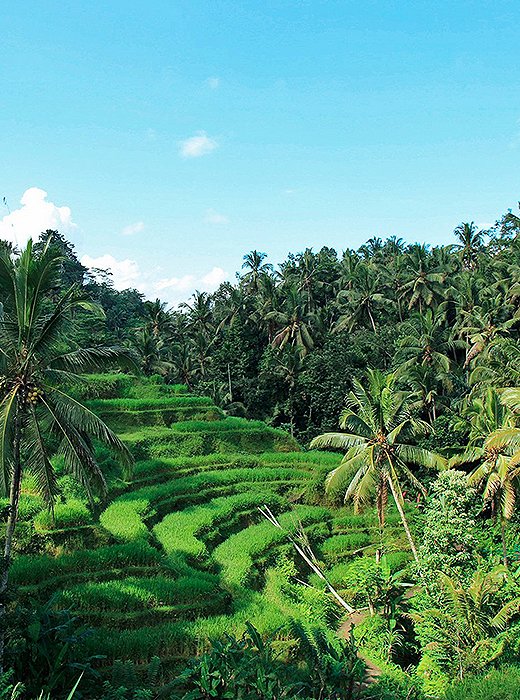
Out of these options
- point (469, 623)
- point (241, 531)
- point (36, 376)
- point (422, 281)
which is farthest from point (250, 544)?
point (422, 281)

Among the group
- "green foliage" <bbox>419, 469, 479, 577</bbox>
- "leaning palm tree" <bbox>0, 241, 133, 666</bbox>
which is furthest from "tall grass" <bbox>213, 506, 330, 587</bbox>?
"leaning palm tree" <bbox>0, 241, 133, 666</bbox>

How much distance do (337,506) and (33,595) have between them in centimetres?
1459

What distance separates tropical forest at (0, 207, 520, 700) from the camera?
35.3 ft

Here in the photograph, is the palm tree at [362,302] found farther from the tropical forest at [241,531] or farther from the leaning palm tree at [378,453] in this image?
the leaning palm tree at [378,453]

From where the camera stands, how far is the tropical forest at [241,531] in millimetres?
10758

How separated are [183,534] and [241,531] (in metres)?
2.78

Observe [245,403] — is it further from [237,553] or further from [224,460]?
[237,553]

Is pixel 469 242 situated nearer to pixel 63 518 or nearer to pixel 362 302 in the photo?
pixel 362 302

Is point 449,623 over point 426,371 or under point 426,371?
under

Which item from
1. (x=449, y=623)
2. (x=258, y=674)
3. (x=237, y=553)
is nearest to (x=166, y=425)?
(x=237, y=553)

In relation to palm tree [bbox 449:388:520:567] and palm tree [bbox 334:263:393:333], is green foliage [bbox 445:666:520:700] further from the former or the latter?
palm tree [bbox 334:263:393:333]

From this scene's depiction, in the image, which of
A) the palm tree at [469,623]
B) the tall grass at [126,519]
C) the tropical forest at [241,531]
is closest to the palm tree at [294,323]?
the tropical forest at [241,531]

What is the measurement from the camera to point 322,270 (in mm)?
52094

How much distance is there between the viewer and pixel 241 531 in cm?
1989
